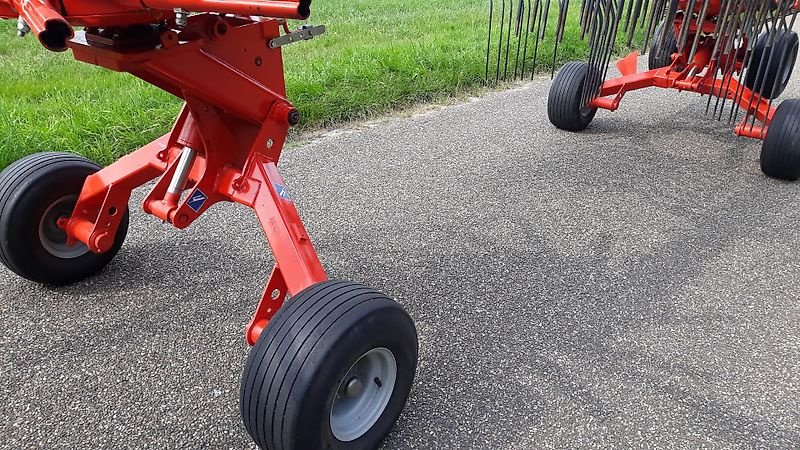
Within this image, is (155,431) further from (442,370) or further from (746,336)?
(746,336)

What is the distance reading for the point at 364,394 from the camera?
69.2 inches

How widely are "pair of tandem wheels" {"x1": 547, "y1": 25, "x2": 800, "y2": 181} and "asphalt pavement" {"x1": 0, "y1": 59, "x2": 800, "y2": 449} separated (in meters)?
0.17

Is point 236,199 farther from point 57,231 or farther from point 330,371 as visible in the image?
point 57,231

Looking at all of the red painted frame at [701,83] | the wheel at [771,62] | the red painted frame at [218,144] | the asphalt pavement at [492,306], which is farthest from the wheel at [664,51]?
the red painted frame at [218,144]

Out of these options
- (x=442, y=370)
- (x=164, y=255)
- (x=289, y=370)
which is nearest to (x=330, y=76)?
(x=164, y=255)

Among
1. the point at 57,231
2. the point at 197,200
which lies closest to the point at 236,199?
the point at 197,200

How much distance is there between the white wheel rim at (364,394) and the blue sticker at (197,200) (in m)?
0.77

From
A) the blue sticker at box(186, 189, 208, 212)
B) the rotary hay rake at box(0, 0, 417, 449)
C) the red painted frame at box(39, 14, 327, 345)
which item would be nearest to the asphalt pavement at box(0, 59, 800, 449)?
the rotary hay rake at box(0, 0, 417, 449)

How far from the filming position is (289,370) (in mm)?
1515

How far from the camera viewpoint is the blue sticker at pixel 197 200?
2.01 m

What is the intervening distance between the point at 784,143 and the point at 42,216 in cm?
353

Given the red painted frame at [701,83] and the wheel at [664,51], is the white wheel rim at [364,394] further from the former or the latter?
the wheel at [664,51]

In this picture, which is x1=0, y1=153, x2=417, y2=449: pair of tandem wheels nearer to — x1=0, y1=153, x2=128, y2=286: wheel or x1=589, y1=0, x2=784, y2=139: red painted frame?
x1=0, y1=153, x2=128, y2=286: wheel

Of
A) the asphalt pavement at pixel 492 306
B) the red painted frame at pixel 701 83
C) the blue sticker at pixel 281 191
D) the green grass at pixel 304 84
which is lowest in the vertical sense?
the asphalt pavement at pixel 492 306
